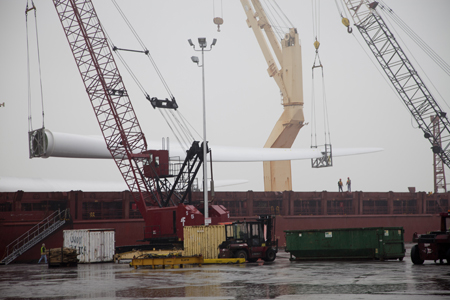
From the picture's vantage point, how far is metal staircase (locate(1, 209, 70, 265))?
3881 cm

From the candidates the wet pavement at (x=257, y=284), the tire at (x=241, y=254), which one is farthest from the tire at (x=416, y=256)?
the tire at (x=241, y=254)

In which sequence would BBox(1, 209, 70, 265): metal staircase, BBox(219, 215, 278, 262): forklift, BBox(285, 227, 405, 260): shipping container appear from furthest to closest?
BBox(1, 209, 70, 265): metal staircase → BBox(219, 215, 278, 262): forklift → BBox(285, 227, 405, 260): shipping container

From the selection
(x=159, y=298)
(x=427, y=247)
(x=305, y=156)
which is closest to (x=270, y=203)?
(x=305, y=156)

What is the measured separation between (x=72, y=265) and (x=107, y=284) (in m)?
13.4

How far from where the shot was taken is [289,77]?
64438 millimetres

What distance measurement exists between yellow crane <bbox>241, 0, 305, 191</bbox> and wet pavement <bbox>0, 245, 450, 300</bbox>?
135 ft

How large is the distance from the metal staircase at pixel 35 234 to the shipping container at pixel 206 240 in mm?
14028

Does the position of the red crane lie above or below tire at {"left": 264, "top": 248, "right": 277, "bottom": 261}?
above

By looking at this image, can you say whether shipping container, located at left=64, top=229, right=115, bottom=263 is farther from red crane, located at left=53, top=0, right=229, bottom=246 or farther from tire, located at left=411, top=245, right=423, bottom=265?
tire, located at left=411, top=245, right=423, bottom=265

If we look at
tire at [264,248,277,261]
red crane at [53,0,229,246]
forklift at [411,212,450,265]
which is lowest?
tire at [264,248,277,261]

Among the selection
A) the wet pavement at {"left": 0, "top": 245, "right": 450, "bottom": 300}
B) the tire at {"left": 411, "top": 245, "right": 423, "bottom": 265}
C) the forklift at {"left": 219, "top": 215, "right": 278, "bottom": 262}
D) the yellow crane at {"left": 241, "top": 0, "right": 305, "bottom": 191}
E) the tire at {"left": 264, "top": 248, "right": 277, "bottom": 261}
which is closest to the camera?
the wet pavement at {"left": 0, "top": 245, "right": 450, "bottom": 300}

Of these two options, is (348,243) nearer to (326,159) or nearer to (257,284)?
(257,284)

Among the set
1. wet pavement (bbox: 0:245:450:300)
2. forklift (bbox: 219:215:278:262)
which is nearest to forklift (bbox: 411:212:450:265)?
wet pavement (bbox: 0:245:450:300)

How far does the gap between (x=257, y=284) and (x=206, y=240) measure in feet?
41.2
